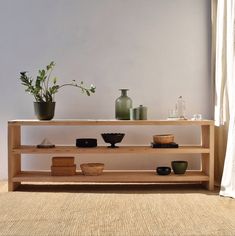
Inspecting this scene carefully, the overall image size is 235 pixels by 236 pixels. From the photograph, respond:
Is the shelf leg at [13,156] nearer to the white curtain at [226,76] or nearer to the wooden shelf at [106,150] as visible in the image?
the wooden shelf at [106,150]

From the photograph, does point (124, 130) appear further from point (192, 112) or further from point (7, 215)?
point (7, 215)

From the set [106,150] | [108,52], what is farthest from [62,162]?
[108,52]

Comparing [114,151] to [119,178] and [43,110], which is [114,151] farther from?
[43,110]

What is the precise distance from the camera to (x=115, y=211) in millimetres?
2963

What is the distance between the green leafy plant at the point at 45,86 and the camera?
148 inches

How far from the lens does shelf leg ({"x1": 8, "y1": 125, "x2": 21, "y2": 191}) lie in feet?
12.1

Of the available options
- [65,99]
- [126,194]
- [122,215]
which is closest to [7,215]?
[122,215]

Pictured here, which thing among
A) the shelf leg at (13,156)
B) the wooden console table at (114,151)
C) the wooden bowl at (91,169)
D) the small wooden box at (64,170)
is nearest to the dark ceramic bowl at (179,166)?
the wooden console table at (114,151)

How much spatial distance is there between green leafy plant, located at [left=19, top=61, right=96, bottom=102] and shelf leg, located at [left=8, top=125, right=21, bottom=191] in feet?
1.11

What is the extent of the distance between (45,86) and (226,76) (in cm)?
167

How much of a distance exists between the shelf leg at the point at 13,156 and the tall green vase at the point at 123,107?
881mm

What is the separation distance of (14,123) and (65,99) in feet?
2.25

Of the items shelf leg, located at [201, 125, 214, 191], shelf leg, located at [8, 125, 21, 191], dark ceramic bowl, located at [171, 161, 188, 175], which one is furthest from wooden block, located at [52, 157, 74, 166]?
shelf leg, located at [201, 125, 214, 191]

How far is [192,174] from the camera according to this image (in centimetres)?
382
